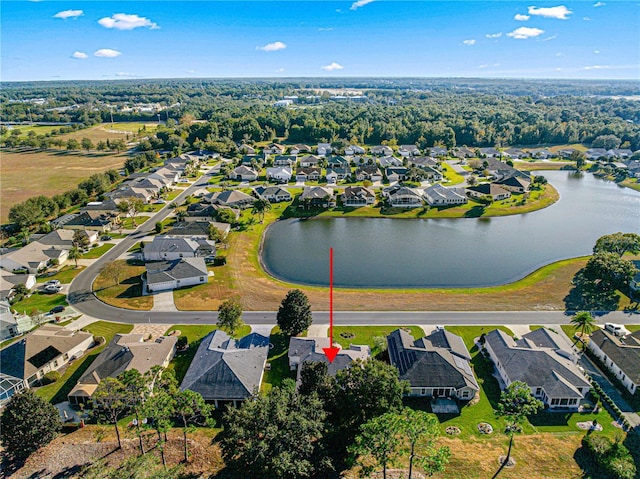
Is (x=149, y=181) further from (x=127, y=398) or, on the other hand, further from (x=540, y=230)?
(x=540, y=230)

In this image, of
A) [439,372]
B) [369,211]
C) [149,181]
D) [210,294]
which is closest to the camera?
[439,372]

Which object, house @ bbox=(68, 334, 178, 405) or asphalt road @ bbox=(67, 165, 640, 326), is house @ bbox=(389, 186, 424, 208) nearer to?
asphalt road @ bbox=(67, 165, 640, 326)

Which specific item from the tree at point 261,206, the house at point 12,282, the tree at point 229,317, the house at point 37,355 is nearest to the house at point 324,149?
the tree at point 261,206

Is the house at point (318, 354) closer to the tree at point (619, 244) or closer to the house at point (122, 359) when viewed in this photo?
the house at point (122, 359)

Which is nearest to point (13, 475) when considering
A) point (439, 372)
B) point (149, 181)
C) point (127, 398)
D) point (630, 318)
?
point (127, 398)

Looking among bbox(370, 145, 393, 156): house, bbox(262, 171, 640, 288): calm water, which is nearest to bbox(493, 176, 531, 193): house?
bbox(262, 171, 640, 288): calm water

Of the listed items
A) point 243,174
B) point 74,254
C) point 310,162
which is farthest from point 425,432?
point 310,162
